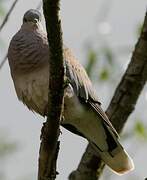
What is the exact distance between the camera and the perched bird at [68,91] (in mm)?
3844

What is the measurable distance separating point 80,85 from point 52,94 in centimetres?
118

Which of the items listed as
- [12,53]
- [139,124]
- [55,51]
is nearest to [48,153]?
[55,51]

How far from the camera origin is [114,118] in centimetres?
379

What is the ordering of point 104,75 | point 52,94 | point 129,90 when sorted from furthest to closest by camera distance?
1. point 104,75
2. point 129,90
3. point 52,94

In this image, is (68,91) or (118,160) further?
(118,160)

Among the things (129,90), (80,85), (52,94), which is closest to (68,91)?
(80,85)

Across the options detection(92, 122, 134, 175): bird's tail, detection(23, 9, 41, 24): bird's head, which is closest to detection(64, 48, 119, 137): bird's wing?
detection(92, 122, 134, 175): bird's tail

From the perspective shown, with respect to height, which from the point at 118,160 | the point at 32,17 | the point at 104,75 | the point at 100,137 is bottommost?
the point at 118,160

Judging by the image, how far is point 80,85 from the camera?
3.96m

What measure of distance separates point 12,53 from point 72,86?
1.54 ft

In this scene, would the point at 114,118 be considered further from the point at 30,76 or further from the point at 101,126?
the point at 30,76

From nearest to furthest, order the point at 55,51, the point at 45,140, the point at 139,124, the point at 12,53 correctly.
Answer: the point at 55,51 < the point at 45,140 < the point at 12,53 < the point at 139,124

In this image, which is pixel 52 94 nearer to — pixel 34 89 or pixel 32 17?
pixel 34 89

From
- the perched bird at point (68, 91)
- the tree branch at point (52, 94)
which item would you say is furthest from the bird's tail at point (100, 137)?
the tree branch at point (52, 94)
